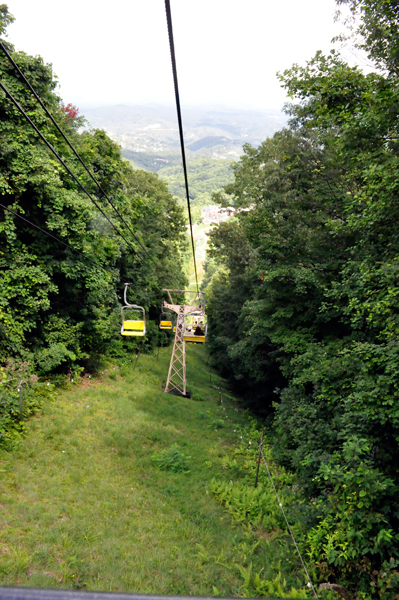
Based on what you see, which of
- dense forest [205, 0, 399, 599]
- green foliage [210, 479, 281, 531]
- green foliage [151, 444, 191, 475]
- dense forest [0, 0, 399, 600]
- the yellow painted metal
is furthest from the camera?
the yellow painted metal

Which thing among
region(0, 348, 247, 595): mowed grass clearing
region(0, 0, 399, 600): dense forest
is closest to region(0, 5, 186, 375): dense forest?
region(0, 0, 399, 600): dense forest

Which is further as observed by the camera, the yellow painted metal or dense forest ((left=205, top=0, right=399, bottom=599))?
the yellow painted metal

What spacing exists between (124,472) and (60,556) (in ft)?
14.1

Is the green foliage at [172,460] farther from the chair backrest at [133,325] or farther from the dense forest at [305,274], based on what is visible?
the chair backrest at [133,325]

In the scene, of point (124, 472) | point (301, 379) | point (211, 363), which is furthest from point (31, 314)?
point (211, 363)

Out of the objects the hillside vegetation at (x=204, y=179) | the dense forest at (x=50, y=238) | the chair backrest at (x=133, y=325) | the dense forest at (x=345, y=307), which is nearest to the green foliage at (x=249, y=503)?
the dense forest at (x=345, y=307)

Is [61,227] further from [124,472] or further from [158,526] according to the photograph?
[158,526]

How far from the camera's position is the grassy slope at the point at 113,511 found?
700 centimetres

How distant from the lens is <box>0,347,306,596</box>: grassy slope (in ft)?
23.0

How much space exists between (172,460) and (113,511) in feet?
11.5

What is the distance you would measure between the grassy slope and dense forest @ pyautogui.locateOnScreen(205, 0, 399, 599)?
75.0 inches

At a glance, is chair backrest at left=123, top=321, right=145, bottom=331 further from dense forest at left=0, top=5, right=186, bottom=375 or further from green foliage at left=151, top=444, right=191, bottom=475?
green foliage at left=151, top=444, right=191, bottom=475

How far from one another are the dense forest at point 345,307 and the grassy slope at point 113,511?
1.90 metres

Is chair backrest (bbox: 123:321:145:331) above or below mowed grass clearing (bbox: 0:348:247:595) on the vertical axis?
above
